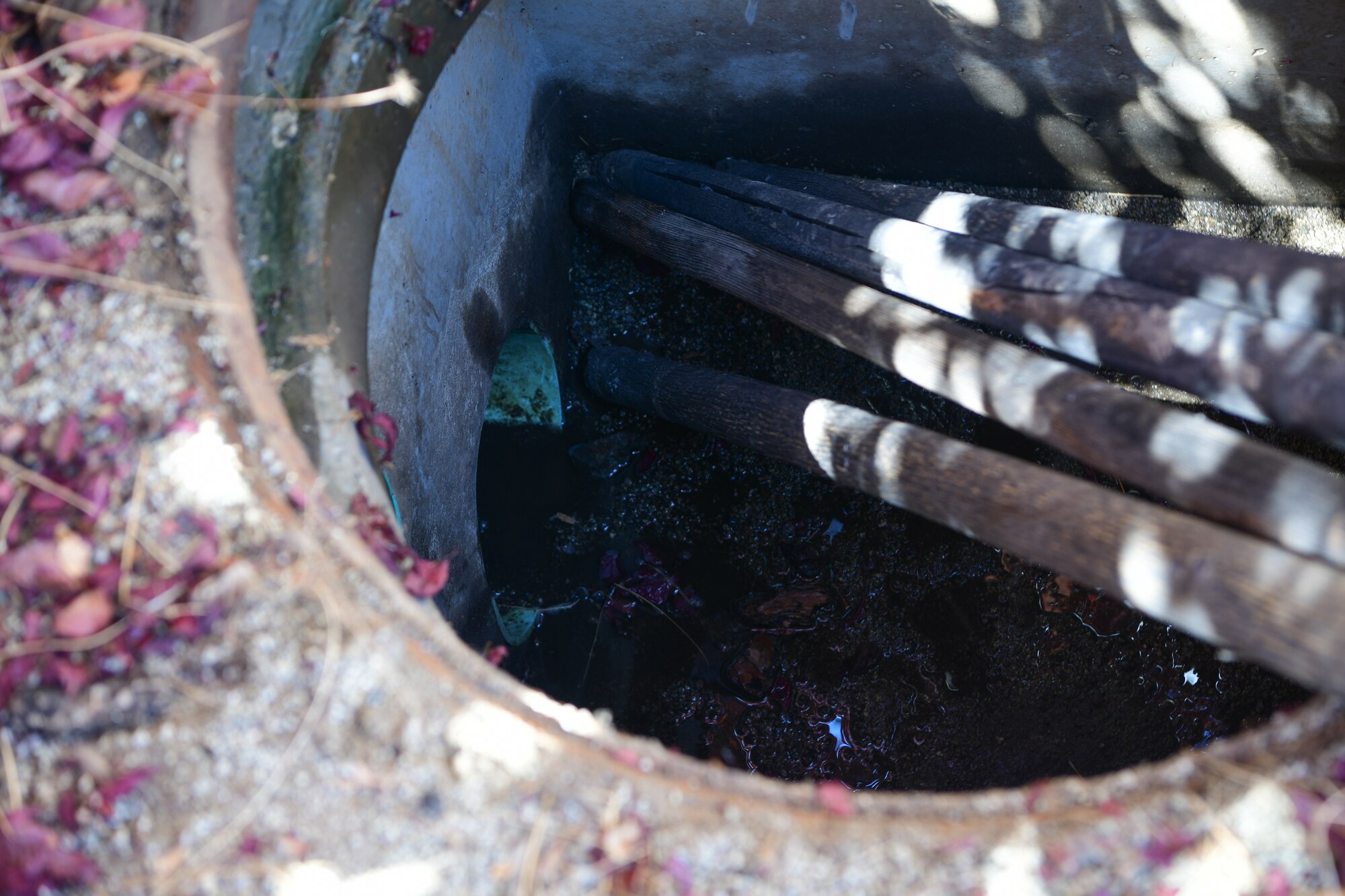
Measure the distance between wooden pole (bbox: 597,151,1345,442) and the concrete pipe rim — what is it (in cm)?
62

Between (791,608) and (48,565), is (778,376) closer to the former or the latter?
(791,608)

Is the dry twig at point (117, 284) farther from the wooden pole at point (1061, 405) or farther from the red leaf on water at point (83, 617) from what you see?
the wooden pole at point (1061, 405)

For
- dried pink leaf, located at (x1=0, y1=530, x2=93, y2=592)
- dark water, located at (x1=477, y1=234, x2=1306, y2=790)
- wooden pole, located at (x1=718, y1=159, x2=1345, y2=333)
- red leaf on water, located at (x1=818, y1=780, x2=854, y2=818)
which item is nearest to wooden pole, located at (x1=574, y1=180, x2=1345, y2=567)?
wooden pole, located at (x1=718, y1=159, x2=1345, y2=333)

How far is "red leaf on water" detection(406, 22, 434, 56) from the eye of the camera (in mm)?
2310

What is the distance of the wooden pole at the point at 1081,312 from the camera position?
173cm

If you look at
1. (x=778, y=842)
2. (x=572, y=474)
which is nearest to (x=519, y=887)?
(x=778, y=842)

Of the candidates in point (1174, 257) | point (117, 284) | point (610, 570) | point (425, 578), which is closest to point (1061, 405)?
point (1174, 257)

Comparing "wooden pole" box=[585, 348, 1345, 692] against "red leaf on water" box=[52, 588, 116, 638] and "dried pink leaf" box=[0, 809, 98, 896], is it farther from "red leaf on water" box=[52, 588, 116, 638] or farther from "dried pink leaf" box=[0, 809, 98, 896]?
"dried pink leaf" box=[0, 809, 98, 896]

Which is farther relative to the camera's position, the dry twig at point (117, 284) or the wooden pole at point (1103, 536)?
the dry twig at point (117, 284)

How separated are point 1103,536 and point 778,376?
264 cm

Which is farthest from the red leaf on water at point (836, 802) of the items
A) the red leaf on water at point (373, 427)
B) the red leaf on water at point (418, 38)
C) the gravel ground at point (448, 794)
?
the red leaf on water at point (418, 38)

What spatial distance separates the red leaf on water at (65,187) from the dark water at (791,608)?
8.95 ft

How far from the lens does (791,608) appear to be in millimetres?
4191

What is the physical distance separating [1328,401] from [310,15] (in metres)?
2.44
